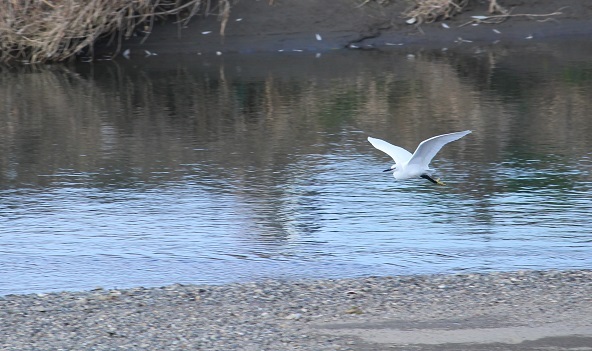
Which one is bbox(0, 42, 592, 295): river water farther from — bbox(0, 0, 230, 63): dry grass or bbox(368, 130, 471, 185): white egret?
bbox(368, 130, 471, 185): white egret

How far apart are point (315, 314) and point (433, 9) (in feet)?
44.8

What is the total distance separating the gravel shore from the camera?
6.25m

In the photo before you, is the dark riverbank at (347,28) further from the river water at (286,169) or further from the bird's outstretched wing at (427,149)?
the bird's outstretched wing at (427,149)

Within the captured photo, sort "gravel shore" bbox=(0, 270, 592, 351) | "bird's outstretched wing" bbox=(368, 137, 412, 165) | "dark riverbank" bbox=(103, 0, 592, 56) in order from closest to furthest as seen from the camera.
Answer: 1. "gravel shore" bbox=(0, 270, 592, 351)
2. "bird's outstretched wing" bbox=(368, 137, 412, 165)
3. "dark riverbank" bbox=(103, 0, 592, 56)

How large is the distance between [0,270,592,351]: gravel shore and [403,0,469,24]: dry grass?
1241 cm

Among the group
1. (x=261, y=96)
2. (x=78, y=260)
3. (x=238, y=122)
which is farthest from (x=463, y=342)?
(x=261, y=96)

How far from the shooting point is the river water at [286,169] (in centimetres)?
870

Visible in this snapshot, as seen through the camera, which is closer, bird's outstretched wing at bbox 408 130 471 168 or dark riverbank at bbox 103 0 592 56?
bird's outstretched wing at bbox 408 130 471 168

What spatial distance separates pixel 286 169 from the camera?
11680mm

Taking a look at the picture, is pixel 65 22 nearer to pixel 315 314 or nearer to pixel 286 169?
pixel 286 169

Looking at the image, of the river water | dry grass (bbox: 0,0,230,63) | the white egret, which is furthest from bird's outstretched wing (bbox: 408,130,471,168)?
dry grass (bbox: 0,0,230,63)

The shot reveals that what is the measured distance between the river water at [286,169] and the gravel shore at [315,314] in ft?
2.63

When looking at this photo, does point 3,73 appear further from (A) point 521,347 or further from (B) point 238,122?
(A) point 521,347

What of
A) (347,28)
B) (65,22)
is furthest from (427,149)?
(347,28)
